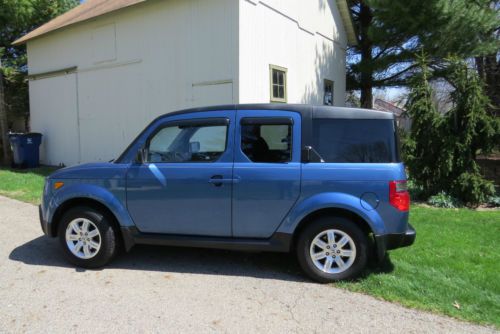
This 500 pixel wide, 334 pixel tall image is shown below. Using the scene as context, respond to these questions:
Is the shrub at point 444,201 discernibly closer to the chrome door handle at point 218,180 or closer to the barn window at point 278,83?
the barn window at point 278,83

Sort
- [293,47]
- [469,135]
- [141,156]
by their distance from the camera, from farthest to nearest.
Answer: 1. [293,47]
2. [469,135]
3. [141,156]

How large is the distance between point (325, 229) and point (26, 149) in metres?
13.1

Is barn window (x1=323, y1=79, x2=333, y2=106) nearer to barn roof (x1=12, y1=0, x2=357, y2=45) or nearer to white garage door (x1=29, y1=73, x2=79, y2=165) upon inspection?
barn roof (x1=12, y1=0, x2=357, y2=45)

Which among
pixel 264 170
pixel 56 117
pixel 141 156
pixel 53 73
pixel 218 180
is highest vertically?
pixel 53 73

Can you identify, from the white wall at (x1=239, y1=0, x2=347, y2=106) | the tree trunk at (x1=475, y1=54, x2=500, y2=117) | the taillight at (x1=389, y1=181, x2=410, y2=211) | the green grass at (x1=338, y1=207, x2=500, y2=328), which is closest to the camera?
the green grass at (x1=338, y1=207, x2=500, y2=328)

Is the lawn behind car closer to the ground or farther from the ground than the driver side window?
closer to the ground

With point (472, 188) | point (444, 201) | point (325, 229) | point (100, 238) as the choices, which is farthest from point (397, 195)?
point (472, 188)

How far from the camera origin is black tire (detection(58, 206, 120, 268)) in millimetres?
4578

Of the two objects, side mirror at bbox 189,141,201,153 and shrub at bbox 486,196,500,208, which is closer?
side mirror at bbox 189,141,201,153

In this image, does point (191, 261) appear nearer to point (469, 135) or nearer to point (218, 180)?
point (218, 180)

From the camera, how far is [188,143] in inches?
179

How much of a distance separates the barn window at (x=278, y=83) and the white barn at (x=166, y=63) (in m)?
0.03

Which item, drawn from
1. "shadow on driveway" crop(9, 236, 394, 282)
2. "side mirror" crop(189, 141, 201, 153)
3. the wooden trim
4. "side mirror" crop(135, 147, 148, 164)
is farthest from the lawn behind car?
the wooden trim

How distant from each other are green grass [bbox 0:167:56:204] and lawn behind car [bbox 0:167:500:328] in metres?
7.19
